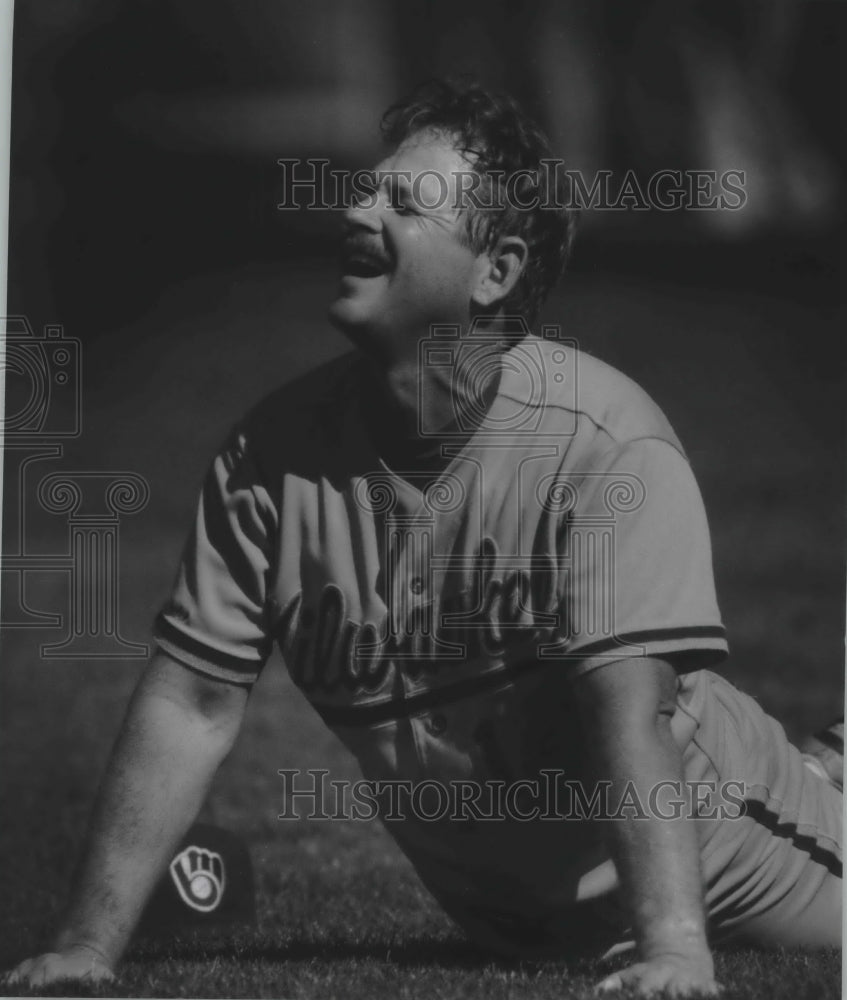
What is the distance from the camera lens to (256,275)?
367cm

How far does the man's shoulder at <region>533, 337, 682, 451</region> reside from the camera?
124 inches

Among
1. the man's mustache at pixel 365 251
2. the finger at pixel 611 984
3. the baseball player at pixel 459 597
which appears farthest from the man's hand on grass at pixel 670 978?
the man's mustache at pixel 365 251

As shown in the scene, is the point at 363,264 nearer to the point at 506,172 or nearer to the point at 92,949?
the point at 506,172

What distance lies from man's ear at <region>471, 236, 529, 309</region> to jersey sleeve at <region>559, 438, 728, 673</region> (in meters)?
0.46

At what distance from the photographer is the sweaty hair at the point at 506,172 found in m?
3.37

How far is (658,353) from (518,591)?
710 mm

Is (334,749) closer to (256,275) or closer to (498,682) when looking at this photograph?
(498,682)

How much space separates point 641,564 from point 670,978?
75 centimetres

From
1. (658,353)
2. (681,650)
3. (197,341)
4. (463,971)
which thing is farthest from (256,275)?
(463,971)

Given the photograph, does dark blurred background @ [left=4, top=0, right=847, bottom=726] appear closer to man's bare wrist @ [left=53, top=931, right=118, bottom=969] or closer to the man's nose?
the man's nose

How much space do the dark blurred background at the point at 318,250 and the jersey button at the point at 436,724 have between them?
44 cm
